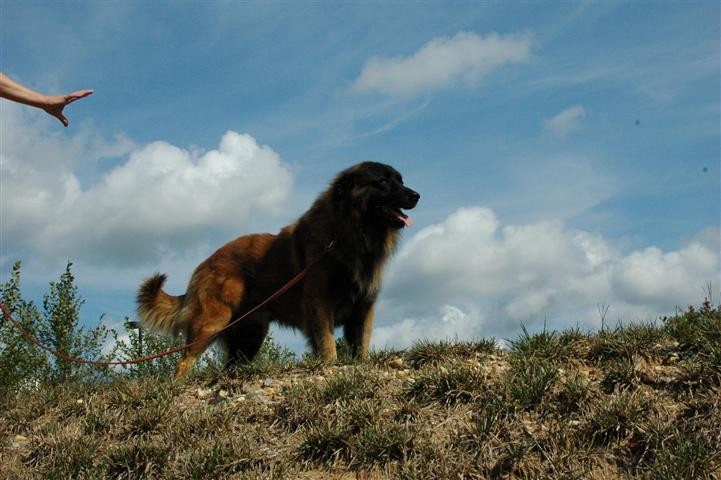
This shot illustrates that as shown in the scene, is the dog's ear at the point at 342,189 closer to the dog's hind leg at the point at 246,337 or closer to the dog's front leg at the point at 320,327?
the dog's front leg at the point at 320,327

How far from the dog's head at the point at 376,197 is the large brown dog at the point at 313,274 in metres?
0.01

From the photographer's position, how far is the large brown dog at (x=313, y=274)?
24.6ft

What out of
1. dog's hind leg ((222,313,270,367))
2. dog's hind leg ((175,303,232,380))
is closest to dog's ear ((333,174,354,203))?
dog's hind leg ((222,313,270,367))

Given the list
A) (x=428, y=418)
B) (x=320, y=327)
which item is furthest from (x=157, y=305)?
(x=428, y=418)

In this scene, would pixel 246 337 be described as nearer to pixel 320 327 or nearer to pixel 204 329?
pixel 204 329

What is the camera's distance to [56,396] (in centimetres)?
688

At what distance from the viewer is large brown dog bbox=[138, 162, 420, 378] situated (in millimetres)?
7512

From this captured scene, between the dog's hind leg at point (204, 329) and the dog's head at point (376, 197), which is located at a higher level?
the dog's head at point (376, 197)

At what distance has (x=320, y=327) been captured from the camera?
7273 mm

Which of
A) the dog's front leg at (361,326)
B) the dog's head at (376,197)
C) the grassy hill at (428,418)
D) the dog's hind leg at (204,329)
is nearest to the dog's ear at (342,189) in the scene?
the dog's head at (376,197)

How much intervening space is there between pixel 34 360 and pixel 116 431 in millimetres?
10257

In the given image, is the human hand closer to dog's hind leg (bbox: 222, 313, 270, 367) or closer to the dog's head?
the dog's head

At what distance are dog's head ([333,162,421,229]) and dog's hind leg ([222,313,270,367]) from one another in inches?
68.3

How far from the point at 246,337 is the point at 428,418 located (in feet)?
13.2
